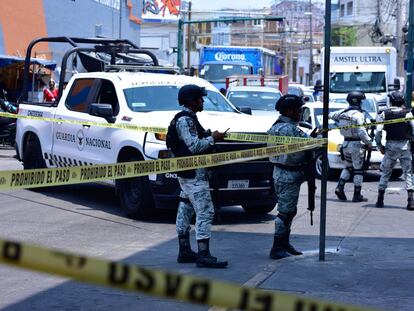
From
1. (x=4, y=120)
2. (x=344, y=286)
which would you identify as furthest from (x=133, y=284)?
(x=4, y=120)

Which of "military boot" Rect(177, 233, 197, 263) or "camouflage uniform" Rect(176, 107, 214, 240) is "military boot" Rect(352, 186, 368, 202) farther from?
"camouflage uniform" Rect(176, 107, 214, 240)

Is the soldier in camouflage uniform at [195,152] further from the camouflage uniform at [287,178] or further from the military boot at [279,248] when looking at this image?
the camouflage uniform at [287,178]

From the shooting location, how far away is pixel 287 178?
8352 millimetres

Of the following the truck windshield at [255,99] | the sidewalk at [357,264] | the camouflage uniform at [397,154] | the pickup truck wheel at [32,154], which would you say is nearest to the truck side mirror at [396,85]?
the truck windshield at [255,99]

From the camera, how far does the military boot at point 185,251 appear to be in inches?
326

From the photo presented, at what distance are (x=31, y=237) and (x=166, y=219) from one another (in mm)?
2215

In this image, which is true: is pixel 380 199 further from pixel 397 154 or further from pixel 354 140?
pixel 354 140

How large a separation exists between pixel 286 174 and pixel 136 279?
225 inches

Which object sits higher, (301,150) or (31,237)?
(301,150)

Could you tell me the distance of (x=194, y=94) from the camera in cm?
806

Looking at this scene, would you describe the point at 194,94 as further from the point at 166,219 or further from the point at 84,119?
the point at 84,119

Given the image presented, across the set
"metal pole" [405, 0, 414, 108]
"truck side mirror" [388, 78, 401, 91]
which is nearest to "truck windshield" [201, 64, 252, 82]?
"truck side mirror" [388, 78, 401, 91]

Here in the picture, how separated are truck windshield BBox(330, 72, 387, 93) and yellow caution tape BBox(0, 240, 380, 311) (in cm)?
2776

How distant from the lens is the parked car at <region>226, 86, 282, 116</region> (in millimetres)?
21875
